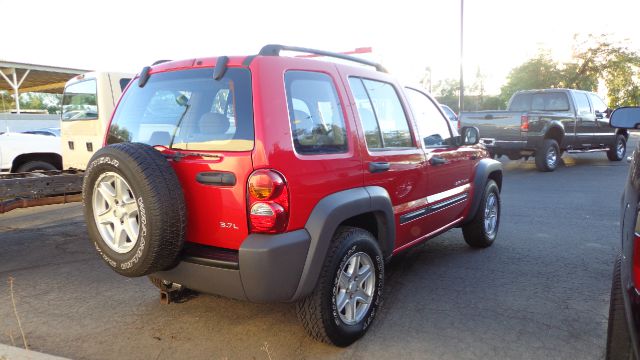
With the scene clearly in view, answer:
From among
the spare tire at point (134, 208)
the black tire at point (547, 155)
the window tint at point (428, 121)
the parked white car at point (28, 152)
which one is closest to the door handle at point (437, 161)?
the window tint at point (428, 121)

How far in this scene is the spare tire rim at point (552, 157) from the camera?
11.5m

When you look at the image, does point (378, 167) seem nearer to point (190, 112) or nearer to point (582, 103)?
point (190, 112)

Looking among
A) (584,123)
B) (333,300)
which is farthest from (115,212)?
(584,123)

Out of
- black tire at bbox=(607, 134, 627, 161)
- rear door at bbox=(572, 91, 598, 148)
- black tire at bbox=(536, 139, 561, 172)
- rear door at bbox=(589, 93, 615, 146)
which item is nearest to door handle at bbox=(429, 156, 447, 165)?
black tire at bbox=(536, 139, 561, 172)

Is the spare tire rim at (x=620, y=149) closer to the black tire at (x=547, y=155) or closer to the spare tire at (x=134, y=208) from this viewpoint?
the black tire at (x=547, y=155)

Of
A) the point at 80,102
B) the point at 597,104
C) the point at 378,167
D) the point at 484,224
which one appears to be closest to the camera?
the point at 378,167

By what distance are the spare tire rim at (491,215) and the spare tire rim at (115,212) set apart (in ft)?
11.7

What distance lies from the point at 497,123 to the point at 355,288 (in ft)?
30.6

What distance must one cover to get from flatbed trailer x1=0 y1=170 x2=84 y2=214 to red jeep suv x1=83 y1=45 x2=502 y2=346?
160cm

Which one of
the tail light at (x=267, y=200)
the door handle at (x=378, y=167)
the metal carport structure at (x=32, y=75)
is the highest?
the metal carport structure at (x=32, y=75)

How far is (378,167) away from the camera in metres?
3.23

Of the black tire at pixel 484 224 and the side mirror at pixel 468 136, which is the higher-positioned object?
the side mirror at pixel 468 136

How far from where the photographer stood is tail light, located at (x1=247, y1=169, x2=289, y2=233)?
8.37ft

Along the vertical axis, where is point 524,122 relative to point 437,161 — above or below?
above
